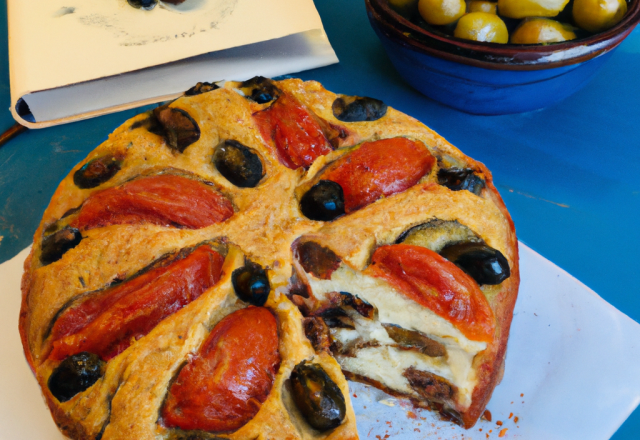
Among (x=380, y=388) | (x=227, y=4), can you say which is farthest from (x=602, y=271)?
(x=227, y=4)

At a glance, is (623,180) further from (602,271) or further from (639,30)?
(639,30)

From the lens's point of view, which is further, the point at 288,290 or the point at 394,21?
the point at 394,21

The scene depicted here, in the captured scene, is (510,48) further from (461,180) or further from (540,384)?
(540,384)

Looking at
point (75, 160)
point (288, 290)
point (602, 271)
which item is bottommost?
point (75, 160)

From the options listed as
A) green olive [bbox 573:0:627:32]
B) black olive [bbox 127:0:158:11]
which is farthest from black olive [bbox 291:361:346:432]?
black olive [bbox 127:0:158:11]

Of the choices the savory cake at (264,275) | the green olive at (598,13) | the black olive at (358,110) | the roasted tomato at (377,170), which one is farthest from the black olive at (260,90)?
the green olive at (598,13)

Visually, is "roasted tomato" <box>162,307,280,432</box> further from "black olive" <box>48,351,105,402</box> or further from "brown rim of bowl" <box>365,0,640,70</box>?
"brown rim of bowl" <box>365,0,640,70</box>

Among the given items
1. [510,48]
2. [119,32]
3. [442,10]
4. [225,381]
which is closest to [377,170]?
[225,381]
